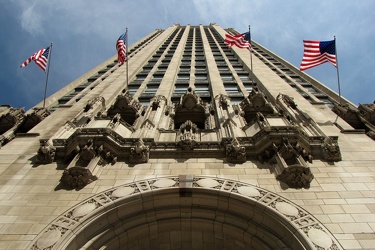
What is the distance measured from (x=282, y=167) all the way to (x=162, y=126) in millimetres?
7789

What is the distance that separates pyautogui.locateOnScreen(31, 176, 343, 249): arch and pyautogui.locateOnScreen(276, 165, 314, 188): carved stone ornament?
1.03 meters

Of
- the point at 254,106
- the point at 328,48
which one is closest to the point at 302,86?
the point at 328,48

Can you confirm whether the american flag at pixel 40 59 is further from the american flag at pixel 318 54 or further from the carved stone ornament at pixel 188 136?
the american flag at pixel 318 54

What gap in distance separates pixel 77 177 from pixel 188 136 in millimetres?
5329

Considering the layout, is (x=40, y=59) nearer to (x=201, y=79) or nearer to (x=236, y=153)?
(x=201, y=79)

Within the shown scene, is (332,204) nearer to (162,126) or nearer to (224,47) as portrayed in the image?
(162,126)

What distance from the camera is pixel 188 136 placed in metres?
15.0

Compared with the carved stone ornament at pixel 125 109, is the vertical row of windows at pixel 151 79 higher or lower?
higher

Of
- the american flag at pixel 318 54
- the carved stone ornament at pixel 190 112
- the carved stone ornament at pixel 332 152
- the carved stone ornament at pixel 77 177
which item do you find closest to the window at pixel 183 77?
the carved stone ornament at pixel 190 112

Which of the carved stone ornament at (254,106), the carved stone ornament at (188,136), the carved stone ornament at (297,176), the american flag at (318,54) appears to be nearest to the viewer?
the carved stone ornament at (297,176)

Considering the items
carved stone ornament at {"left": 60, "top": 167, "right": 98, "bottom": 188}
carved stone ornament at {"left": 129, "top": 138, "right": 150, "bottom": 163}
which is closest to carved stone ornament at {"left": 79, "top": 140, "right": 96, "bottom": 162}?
carved stone ornament at {"left": 60, "top": 167, "right": 98, "bottom": 188}

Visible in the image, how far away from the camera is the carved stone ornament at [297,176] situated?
11883 mm

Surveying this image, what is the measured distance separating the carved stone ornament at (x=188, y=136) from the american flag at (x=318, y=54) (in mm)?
9025

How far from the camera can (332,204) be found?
35.7ft
